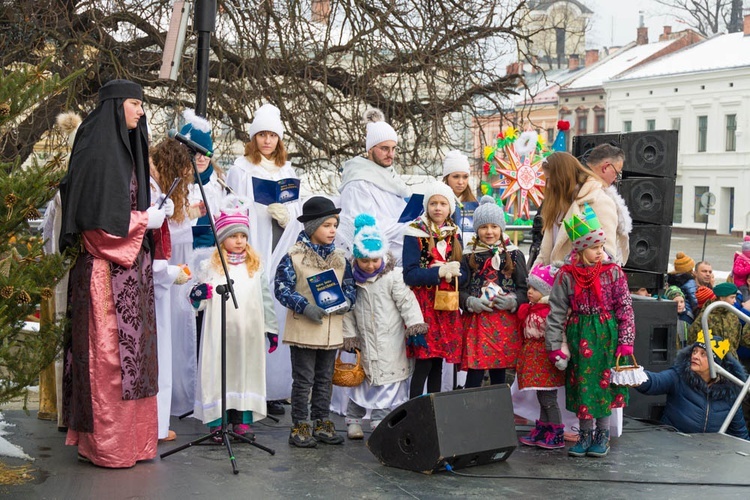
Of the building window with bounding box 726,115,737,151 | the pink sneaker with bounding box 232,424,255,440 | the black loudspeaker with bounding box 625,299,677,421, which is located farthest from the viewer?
the building window with bounding box 726,115,737,151

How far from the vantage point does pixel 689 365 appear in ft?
26.2

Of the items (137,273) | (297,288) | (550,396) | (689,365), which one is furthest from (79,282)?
(689,365)

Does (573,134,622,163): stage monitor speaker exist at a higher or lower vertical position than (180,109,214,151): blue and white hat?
higher

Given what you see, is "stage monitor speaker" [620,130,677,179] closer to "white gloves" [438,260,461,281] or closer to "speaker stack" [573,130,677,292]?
"speaker stack" [573,130,677,292]

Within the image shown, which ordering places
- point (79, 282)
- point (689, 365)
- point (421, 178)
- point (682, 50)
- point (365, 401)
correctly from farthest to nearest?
point (682, 50) → point (421, 178) → point (689, 365) → point (365, 401) → point (79, 282)

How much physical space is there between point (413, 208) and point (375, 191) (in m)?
0.38

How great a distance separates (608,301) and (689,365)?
1535 millimetres

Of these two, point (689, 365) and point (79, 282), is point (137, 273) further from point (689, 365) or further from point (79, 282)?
point (689, 365)

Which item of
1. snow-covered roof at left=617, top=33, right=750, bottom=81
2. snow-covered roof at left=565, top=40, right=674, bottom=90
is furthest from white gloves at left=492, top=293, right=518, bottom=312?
snow-covered roof at left=565, top=40, right=674, bottom=90

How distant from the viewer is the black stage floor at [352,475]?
5.92 m

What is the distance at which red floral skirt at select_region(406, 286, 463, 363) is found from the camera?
724 cm

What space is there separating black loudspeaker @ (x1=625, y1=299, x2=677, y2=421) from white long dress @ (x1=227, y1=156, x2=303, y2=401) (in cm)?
271

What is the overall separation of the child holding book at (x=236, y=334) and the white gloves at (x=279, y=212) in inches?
42.8

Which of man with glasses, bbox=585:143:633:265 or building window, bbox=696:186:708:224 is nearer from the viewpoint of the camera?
man with glasses, bbox=585:143:633:265
